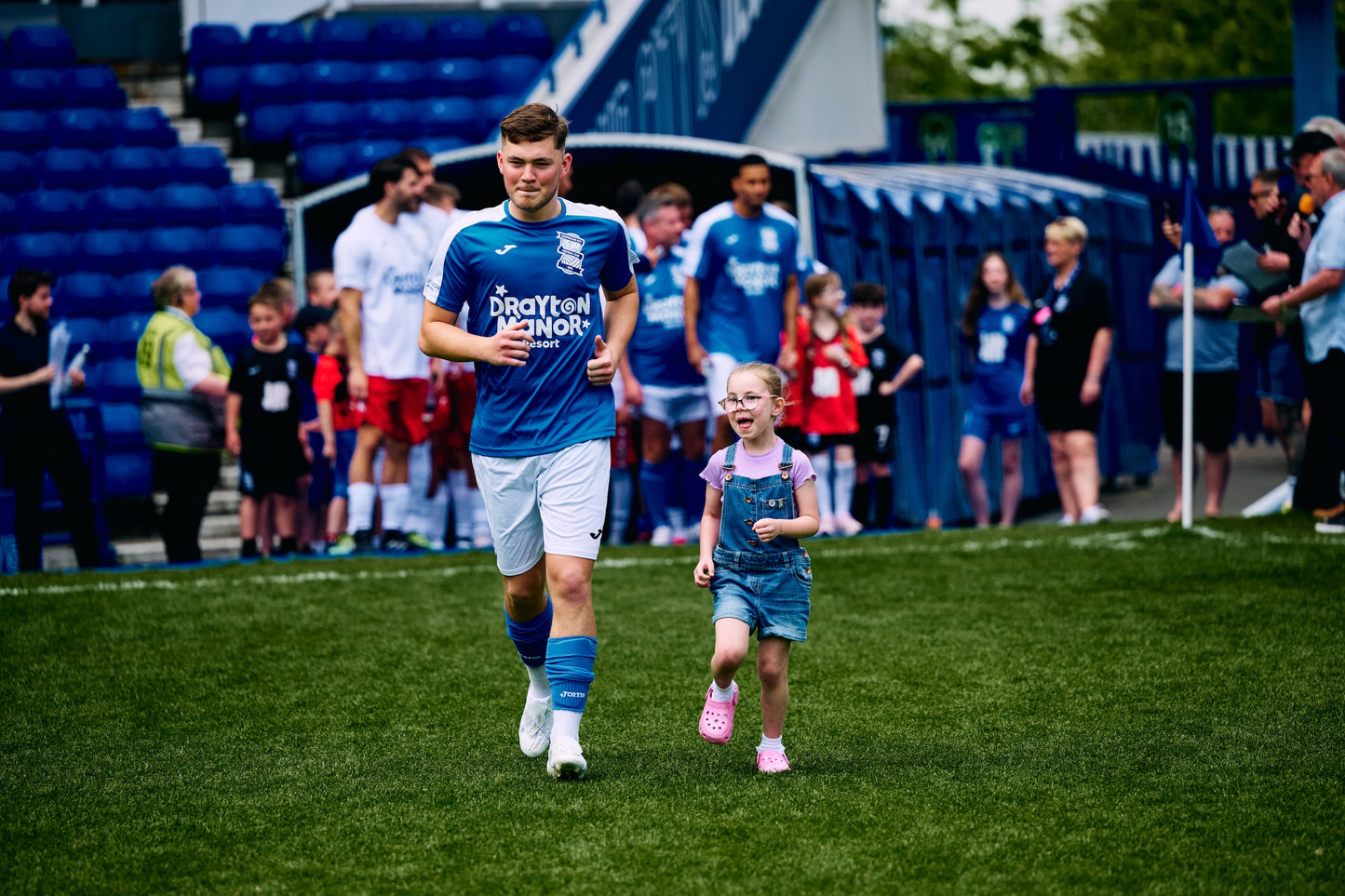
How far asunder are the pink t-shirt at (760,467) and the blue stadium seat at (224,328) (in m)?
8.66

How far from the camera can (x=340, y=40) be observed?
16.2 metres

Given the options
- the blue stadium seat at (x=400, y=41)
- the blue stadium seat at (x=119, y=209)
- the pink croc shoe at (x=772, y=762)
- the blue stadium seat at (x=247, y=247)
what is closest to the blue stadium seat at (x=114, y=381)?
the blue stadium seat at (x=247, y=247)

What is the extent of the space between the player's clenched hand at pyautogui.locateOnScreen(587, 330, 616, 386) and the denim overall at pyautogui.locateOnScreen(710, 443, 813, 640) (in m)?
0.47

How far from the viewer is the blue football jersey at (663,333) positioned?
9930 millimetres

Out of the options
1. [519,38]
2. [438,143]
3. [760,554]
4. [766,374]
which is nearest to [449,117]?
[438,143]

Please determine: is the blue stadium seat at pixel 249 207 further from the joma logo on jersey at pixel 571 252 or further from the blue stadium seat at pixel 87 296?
the joma logo on jersey at pixel 571 252

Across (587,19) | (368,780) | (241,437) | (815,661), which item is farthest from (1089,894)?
(587,19)

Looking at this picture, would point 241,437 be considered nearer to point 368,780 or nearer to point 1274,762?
point 368,780

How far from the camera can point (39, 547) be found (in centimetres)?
939

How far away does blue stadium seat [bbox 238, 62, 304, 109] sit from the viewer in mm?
15578

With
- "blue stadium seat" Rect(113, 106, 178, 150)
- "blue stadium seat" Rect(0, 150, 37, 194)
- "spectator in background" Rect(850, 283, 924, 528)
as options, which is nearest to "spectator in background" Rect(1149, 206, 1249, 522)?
"spectator in background" Rect(850, 283, 924, 528)

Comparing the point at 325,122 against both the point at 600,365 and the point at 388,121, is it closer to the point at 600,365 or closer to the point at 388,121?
the point at 388,121

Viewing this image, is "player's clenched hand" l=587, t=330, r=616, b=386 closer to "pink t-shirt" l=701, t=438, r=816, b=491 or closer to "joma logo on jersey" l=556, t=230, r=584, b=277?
"joma logo on jersey" l=556, t=230, r=584, b=277

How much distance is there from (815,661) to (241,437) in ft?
14.8
